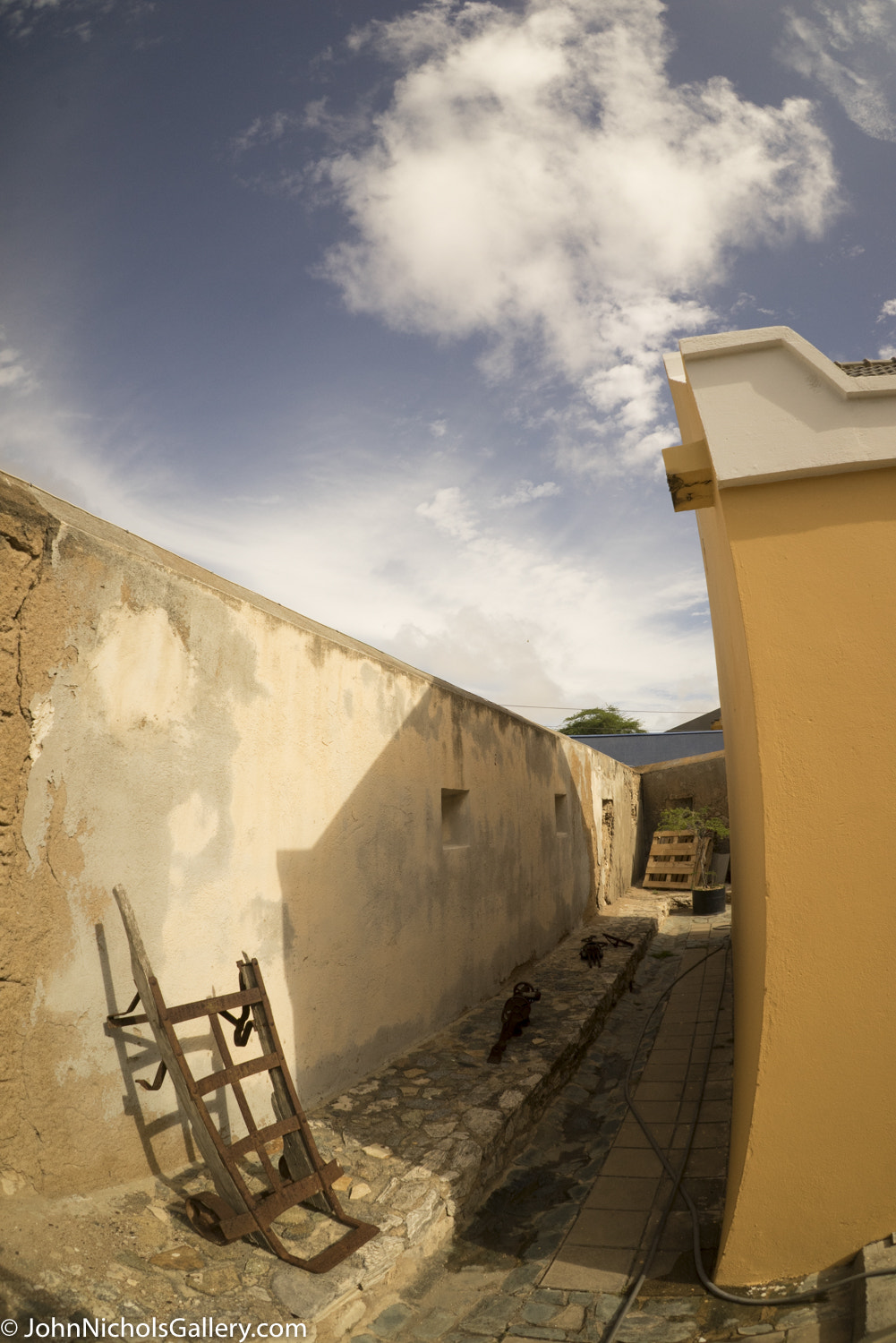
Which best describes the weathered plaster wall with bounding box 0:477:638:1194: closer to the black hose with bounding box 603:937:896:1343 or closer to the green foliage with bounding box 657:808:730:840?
the black hose with bounding box 603:937:896:1343

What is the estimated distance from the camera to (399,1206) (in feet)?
11.0

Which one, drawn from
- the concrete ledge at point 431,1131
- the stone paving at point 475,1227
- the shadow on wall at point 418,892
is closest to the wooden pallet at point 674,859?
the shadow on wall at point 418,892

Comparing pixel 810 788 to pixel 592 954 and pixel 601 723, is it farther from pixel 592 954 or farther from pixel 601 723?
pixel 601 723

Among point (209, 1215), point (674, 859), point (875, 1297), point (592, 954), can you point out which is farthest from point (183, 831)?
point (674, 859)

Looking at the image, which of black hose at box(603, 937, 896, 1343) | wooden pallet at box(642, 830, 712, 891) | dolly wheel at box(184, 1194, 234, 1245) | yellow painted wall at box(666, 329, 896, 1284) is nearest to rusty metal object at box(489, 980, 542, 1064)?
black hose at box(603, 937, 896, 1343)

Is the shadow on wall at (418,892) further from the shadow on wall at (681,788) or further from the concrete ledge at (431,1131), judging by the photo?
the shadow on wall at (681,788)

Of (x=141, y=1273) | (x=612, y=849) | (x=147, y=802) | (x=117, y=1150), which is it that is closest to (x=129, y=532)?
(x=147, y=802)

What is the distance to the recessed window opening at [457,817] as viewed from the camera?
21.0 ft

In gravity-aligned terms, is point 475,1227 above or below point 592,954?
below

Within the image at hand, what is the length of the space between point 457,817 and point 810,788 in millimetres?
3859

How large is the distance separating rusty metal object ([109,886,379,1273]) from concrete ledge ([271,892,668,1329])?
4.4 inches

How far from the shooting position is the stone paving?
257cm

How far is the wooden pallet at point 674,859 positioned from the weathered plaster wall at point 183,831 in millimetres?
7951

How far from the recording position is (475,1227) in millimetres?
3664
